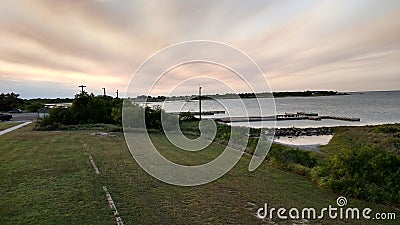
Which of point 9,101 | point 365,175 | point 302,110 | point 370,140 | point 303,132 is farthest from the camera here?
point 302,110

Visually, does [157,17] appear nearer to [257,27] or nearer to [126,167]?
[257,27]

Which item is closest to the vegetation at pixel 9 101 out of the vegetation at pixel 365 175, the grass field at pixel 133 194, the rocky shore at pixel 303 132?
the rocky shore at pixel 303 132

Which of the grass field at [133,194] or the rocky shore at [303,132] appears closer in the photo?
the grass field at [133,194]

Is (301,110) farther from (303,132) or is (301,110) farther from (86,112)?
(86,112)

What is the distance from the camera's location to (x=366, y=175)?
22.2 feet

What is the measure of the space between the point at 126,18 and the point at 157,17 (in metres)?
1.34

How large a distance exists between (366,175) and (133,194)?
5.08 metres

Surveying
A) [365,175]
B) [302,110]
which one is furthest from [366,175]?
[302,110]

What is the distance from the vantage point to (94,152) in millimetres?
11031

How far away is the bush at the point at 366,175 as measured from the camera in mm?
6363

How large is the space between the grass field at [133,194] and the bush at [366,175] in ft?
1.06

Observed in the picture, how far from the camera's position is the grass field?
4.78 m

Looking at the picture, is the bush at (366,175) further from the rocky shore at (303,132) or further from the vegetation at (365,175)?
the rocky shore at (303,132)

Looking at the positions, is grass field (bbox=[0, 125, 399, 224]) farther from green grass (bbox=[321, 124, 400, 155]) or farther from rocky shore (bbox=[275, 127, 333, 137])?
rocky shore (bbox=[275, 127, 333, 137])
